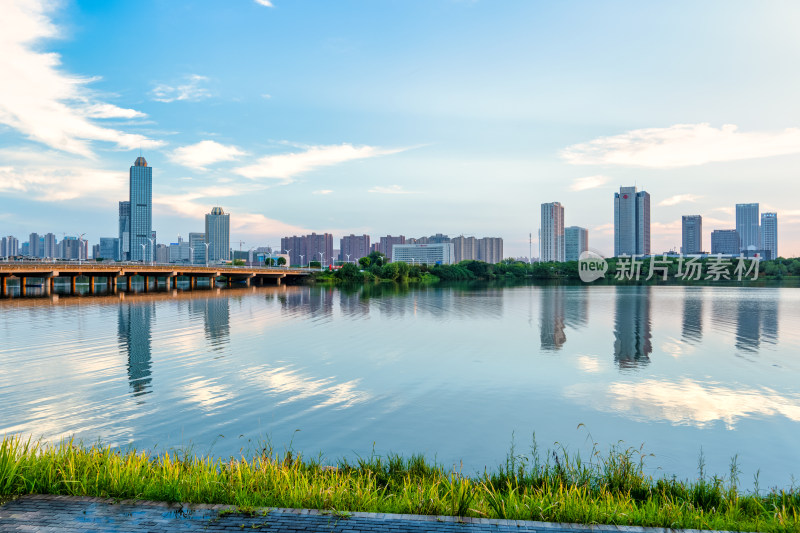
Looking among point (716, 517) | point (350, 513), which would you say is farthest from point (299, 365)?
point (716, 517)

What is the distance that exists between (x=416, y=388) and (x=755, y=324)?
27.0 meters

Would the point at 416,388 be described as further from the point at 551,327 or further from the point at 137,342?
the point at 551,327

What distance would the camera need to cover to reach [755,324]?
102 ft

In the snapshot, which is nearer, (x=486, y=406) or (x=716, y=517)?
(x=716, y=517)

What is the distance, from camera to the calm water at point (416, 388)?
426 inches

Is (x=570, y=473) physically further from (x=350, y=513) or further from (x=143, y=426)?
(x=143, y=426)

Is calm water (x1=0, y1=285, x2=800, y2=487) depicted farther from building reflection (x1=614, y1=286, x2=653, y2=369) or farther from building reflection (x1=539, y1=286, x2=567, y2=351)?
building reflection (x1=539, y1=286, x2=567, y2=351)

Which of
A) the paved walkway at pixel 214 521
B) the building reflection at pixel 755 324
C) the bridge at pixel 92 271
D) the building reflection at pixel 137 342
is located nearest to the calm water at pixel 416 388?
the building reflection at pixel 137 342

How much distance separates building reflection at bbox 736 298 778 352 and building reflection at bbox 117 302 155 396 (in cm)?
2479

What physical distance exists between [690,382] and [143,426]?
1641 centimetres

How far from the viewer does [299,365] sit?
18.5 m

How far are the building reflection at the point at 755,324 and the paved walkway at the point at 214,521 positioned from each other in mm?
22518

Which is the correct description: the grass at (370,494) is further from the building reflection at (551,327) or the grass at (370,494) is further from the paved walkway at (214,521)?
the building reflection at (551,327)

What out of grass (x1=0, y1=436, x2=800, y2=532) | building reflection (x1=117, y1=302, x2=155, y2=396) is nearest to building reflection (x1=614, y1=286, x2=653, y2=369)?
grass (x1=0, y1=436, x2=800, y2=532)
